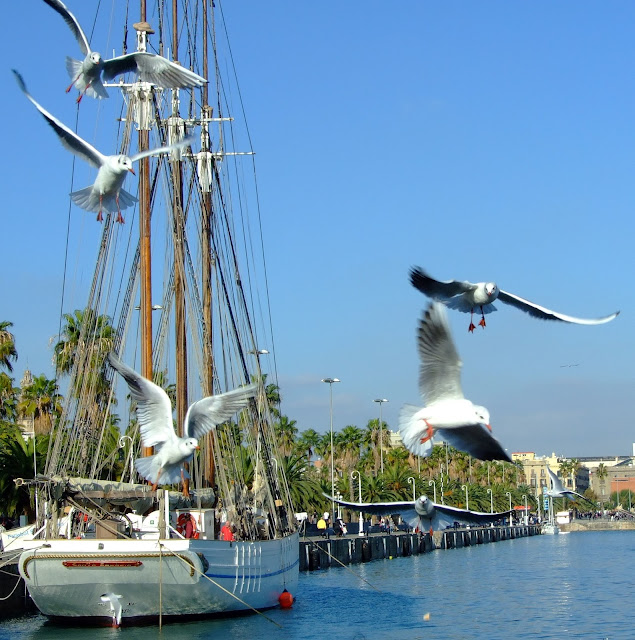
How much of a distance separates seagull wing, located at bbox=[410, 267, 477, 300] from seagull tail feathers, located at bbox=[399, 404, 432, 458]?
1523 millimetres

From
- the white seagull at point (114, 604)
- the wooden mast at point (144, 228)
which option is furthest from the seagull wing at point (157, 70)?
the white seagull at point (114, 604)

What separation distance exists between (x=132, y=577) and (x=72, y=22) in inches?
516

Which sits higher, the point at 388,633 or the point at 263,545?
the point at 263,545

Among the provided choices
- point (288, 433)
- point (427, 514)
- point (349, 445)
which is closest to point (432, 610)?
point (427, 514)

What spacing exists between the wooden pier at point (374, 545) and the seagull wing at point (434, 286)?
2222 centimetres

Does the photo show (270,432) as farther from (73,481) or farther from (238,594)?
(73,481)

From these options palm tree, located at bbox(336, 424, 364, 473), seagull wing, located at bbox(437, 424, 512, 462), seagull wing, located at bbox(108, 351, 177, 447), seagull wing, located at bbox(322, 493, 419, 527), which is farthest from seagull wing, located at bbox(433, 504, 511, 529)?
palm tree, located at bbox(336, 424, 364, 473)

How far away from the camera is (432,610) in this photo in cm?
3766

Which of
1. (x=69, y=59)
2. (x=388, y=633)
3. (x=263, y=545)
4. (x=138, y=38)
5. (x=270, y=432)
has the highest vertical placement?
(x=138, y=38)

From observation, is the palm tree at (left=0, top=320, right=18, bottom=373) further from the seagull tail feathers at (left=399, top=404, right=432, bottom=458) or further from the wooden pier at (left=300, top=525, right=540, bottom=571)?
the seagull tail feathers at (left=399, top=404, right=432, bottom=458)

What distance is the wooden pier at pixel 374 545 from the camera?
55562 millimetres

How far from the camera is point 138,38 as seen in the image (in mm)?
32125

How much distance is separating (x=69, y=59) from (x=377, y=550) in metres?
50.4

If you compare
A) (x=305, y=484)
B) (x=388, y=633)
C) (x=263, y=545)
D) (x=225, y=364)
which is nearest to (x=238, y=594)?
(x=263, y=545)
